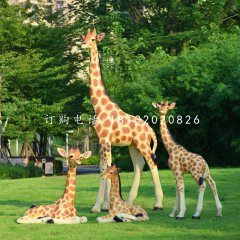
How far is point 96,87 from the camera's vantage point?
49.6 ft

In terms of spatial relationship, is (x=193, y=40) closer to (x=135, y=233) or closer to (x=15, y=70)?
(x=15, y=70)

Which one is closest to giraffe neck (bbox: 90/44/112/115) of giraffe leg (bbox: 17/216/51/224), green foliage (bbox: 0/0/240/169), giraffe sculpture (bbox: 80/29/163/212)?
giraffe sculpture (bbox: 80/29/163/212)

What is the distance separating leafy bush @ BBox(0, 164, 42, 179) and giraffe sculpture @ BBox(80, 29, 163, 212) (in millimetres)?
16345

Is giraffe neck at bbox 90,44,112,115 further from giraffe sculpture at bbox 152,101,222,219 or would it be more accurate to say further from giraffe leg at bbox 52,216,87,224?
giraffe leg at bbox 52,216,87,224

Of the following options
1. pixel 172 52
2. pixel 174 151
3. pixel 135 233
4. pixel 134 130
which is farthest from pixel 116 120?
pixel 172 52

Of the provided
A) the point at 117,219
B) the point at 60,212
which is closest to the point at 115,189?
the point at 117,219

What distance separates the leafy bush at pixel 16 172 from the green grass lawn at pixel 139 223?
10.2m

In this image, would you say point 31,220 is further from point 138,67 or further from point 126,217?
point 138,67

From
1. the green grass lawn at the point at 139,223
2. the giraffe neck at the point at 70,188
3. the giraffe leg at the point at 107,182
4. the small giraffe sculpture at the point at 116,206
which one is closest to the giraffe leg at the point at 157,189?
the green grass lawn at the point at 139,223

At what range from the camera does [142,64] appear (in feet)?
116

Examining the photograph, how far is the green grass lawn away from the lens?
37.1 feet

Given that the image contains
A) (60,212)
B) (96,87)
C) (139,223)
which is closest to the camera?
(139,223)

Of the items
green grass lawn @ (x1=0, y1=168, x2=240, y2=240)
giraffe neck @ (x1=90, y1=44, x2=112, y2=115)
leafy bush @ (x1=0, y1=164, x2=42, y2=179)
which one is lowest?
leafy bush @ (x1=0, y1=164, x2=42, y2=179)

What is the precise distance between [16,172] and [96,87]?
55.7ft
